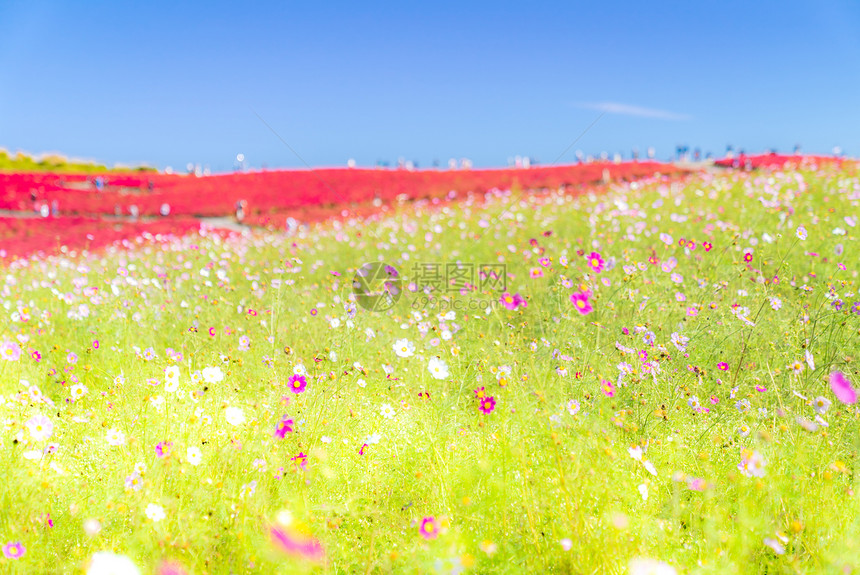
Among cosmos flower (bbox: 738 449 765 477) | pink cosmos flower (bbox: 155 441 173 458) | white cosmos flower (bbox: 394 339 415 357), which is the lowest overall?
cosmos flower (bbox: 738 449 765 477)

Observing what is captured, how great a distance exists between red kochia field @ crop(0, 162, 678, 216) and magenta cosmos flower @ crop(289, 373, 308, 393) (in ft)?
54.6

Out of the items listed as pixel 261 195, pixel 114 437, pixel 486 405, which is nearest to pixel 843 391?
pixel 486 405

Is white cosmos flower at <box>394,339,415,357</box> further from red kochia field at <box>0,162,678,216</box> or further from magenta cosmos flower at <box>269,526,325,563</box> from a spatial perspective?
red kochia field at <box>0,162,678,216</box>

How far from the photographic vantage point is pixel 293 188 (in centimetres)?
2375

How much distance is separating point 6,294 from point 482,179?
1970cm

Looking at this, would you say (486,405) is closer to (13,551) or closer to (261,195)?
(13,551)

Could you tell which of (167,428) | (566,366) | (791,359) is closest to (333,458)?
(167,428)

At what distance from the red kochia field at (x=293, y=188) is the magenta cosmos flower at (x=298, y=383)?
54.6 feet

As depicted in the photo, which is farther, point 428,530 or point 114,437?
point 114,437

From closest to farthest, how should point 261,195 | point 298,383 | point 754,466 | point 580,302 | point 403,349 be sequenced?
point 754,466 < point 580,302 < point 298,383 < point 403,349 < point 261,195

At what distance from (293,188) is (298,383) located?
22.6 metres

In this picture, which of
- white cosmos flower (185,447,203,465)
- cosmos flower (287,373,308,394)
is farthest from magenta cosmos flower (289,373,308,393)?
white cosmos flower (185,447,203,465)

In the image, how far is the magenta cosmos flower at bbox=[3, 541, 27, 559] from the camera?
1621 millimetres

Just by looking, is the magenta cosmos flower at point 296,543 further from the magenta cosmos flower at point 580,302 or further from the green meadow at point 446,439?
the magenta cosmos flower at point 580,302
